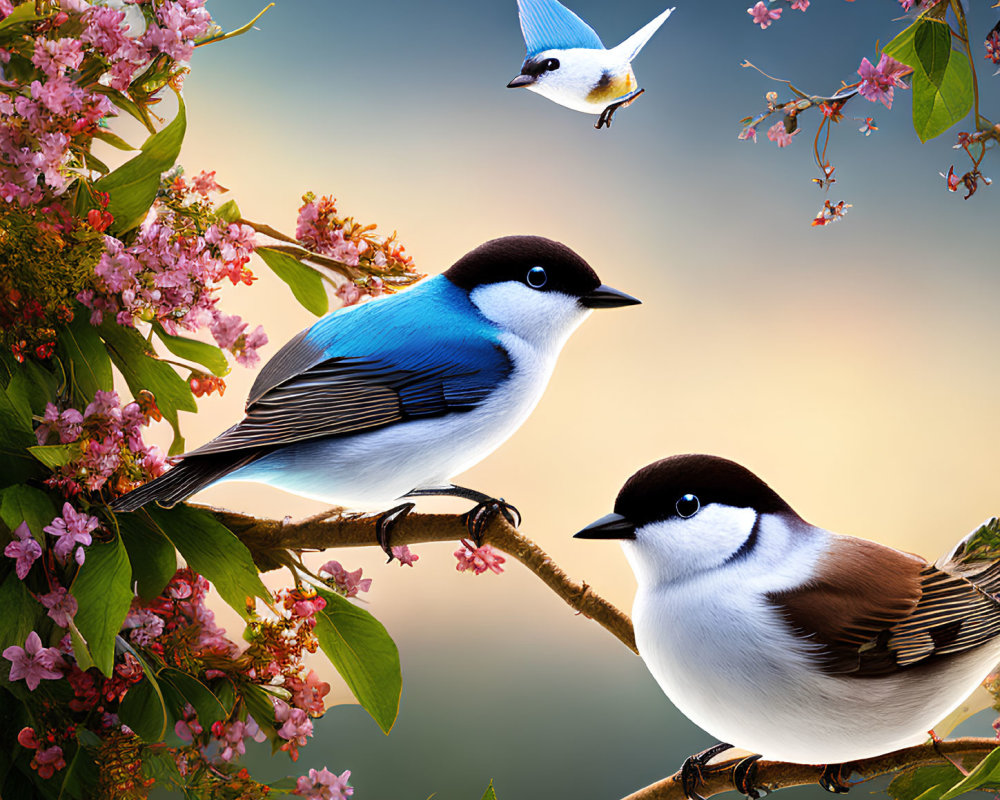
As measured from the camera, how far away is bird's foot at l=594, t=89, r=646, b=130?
2.70 feet

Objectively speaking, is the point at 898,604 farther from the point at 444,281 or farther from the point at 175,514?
the point at 175,514

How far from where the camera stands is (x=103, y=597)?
639 mm

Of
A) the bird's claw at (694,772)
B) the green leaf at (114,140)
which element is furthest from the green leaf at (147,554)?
the bird's claw at (694,772)

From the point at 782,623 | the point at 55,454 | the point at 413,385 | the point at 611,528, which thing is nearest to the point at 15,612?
the point at 55,454

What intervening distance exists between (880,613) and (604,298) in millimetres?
318

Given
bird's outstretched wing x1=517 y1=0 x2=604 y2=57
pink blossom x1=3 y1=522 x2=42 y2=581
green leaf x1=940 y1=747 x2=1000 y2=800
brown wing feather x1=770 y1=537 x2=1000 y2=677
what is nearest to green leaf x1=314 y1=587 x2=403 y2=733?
pink blossom x1=3 y1=522 x2=42 y2=581

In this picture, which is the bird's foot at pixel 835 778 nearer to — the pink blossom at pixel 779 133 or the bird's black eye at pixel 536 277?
the bird's black eye at pixel 536 277

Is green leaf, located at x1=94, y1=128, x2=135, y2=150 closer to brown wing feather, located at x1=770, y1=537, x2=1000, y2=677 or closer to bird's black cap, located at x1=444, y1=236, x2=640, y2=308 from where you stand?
bird's black cap, located at x1=444, y1=236, x2=640, y2=308

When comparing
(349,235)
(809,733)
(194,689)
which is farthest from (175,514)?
(809,733)

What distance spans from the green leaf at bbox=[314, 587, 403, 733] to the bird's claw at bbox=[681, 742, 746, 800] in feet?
0.83

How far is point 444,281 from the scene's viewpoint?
71cm

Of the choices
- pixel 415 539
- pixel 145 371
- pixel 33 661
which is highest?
pixel 145 371

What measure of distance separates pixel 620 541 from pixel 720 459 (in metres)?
0.10

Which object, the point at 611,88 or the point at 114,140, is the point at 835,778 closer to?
the point at 611,88
